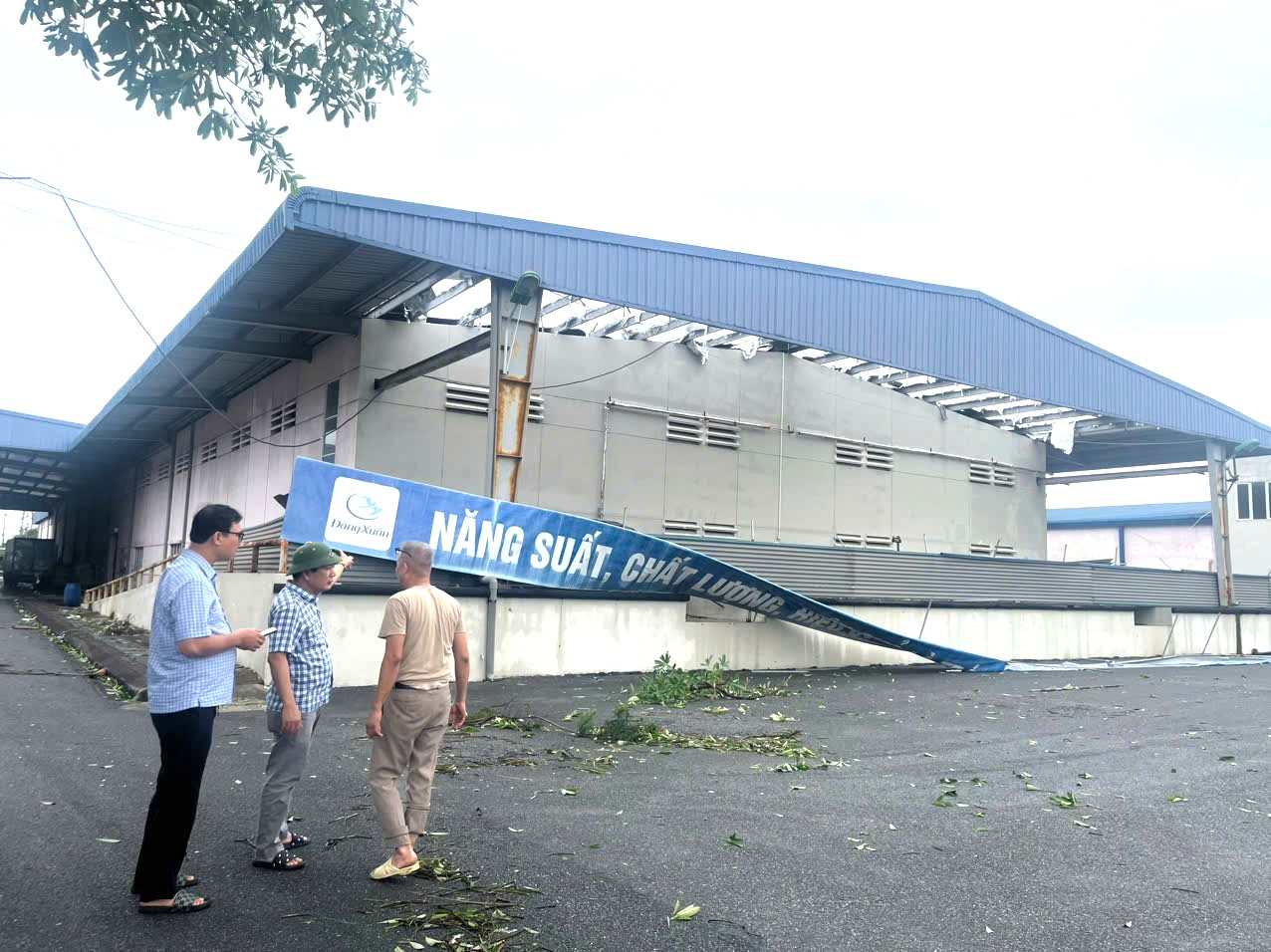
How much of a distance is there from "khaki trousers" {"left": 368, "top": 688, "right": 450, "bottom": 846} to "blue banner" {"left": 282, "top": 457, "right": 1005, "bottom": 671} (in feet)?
24.7

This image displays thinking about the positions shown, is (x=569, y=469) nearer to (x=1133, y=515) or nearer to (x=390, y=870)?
(x=390, y=870)

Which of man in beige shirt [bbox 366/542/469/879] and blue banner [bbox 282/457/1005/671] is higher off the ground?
blue banner [bbox 282/457/1005/671]

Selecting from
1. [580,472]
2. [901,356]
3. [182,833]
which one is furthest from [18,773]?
[901,356]

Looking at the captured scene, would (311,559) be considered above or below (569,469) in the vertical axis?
below

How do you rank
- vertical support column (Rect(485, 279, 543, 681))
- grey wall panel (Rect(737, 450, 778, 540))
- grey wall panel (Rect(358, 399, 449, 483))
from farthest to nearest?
grey wall panel (Rect(737, 450, 778, 540))
grey wall panel (Rect(358, 399, 449, 483))
vertical support column (Rect(485, 279, 543, 681))

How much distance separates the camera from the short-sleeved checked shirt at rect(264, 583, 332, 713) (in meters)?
5.48

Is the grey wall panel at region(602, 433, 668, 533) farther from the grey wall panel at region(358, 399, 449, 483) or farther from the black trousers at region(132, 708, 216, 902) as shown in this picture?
the black trousers at region(132, 708, 216, 902)

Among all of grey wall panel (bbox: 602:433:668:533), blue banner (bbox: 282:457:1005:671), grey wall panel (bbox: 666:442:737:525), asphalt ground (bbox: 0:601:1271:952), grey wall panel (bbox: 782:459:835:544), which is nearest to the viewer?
asphalt ground (bbox: 0:601:1271:952)

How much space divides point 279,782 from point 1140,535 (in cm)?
5307

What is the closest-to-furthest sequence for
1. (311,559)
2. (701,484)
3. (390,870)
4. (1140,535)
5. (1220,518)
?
(390,870) < (311,559) < (701,484) < (1220,518) < (1140,535)

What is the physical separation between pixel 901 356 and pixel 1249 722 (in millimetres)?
9737

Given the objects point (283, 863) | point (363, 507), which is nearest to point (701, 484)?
point (363, 507)

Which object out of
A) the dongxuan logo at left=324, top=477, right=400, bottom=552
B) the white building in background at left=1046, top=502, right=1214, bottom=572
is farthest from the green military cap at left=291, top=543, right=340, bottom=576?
the white building in background at left=1046, top=502, right=1214, bottom=572

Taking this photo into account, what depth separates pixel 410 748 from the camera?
551 cm
